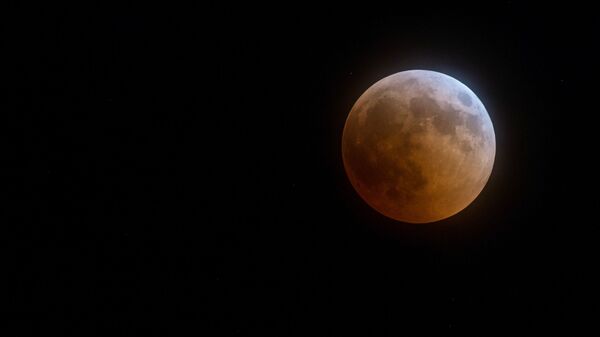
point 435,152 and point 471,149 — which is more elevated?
A: point 471,149

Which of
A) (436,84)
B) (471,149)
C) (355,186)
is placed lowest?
(355,186)

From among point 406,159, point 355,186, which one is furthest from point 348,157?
point 406,159

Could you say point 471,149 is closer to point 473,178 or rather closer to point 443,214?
point 473,178

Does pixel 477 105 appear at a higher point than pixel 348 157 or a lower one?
higher

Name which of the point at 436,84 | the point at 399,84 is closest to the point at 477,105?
the point at 436,84

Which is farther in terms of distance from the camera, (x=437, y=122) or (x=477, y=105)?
(x=477, y=105)

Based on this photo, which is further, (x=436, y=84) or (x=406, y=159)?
(x=436, y=84)

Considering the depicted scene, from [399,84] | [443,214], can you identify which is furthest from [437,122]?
[443,214]

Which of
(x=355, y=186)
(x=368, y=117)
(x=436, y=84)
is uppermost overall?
(x=436, y=84)

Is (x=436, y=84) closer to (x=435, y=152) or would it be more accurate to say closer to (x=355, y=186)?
(x=435, y=152)
